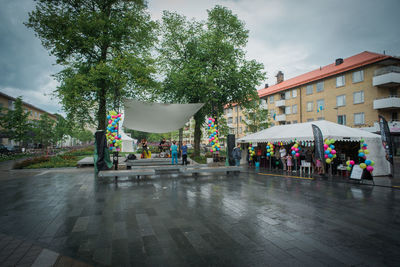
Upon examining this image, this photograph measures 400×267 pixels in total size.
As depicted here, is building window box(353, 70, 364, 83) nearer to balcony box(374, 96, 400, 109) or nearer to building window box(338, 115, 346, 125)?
balcony box(374, 96, 400, 109)

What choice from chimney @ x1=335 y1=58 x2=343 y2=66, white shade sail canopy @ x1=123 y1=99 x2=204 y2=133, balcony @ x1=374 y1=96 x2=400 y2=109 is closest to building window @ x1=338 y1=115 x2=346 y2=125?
balcony @ x1=374 y1=96 x2=400 y2=109

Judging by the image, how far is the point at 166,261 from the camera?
9.52 feet

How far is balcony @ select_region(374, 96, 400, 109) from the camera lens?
21.3 meters

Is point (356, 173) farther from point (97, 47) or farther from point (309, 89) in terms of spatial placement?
point (309, 89)

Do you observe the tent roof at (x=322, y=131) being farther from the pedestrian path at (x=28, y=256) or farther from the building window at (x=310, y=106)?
the building window at (x=310, y=106)

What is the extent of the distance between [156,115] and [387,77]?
81.1ft

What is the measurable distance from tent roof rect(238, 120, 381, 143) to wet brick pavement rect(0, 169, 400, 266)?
17.2 feet

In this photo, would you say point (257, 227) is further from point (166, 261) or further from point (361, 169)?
point (361, 169)

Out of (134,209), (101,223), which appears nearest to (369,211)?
(134,209)

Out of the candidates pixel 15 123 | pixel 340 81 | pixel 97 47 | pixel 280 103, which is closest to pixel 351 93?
pixel 340 81

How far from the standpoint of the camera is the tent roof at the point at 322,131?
38.3ft

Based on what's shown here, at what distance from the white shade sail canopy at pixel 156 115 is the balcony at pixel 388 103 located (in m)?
21.9

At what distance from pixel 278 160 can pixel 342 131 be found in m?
4.95

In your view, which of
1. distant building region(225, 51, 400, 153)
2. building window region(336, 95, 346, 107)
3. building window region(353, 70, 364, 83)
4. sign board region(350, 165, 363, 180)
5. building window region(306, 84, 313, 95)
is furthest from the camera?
building window region(306, 84, 313, 95)
